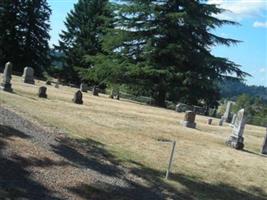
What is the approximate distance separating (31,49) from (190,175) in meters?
48.5

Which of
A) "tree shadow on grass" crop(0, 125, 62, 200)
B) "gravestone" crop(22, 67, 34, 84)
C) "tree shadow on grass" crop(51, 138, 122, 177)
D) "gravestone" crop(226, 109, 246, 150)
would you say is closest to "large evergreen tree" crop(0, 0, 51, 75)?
"gravestone" crop(22, 67, 34, 84)

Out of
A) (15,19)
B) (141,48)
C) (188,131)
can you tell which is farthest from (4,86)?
(15,19)

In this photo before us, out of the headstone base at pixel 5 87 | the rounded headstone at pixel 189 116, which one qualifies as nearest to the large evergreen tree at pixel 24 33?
the headstone base at pixel 5 87

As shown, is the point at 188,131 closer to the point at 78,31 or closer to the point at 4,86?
the point at 4,86

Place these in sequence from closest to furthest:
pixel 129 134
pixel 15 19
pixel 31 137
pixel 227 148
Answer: pixel 31 137
pixel 129 134
pixel 227 148
pixel 15 19

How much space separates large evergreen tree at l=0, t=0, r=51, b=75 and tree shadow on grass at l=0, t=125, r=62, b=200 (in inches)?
1864

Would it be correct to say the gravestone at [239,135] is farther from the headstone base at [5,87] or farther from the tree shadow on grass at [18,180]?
the headstone base at [5,87]

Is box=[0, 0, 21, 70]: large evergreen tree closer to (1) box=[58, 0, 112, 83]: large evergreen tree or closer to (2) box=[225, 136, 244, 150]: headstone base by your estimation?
(1) box=[58, 0, 112, 83]: large evergreen tree

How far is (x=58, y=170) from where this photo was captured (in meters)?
10.5

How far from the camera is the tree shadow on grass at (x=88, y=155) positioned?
11.7m

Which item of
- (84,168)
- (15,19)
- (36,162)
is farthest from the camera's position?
(15,19)

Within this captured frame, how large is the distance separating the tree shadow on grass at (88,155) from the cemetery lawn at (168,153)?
28cm

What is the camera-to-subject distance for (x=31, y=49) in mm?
59281

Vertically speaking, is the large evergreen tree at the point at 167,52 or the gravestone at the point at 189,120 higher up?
the large evergreen tree at the point at 167,52
